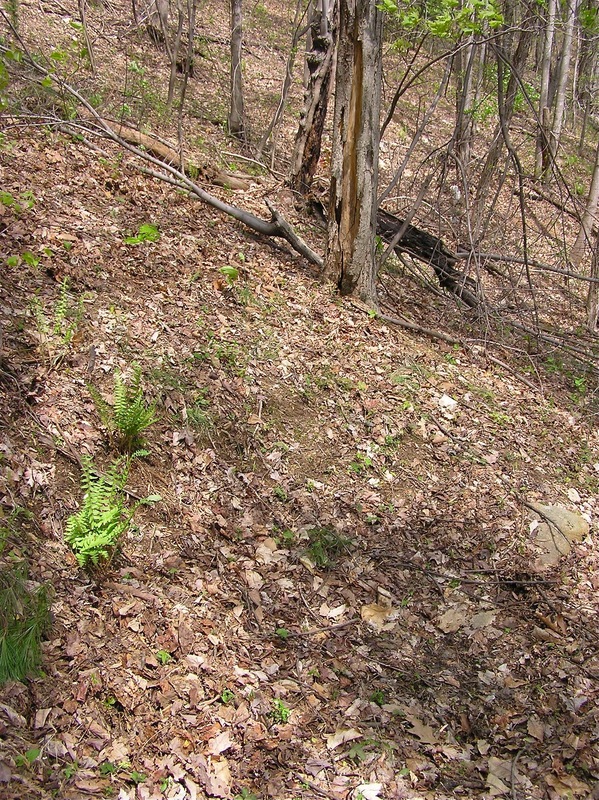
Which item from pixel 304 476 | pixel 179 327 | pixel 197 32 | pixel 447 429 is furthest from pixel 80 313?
pixel 197 32

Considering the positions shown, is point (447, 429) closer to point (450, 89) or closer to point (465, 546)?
point (465, 546)

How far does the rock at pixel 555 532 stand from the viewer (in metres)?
4.98

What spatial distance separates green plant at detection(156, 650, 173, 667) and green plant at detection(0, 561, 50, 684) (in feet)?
2.03

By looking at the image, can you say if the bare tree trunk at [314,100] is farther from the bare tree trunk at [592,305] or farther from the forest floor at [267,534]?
the bare tree trunk at [592,305]

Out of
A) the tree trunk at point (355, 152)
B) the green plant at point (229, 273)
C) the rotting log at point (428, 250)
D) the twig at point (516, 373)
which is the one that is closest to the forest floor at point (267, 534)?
the green plant at point (229, 273)

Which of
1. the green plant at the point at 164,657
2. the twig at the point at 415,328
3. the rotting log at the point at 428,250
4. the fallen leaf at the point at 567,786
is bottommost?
the green plant at the point at 164,657

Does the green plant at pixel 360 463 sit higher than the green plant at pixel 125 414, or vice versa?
the green plant at pixel 125 414

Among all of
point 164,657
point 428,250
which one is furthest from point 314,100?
point 164,657

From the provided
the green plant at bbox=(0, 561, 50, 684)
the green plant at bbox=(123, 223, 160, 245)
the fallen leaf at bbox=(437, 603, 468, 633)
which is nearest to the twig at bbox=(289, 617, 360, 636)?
the fallen leaf at bbox=(437, 603, 468, 633)

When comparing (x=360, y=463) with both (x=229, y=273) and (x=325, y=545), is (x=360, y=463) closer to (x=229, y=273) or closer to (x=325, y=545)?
A: (x=325, y=545)

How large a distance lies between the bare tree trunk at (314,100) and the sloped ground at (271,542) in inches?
87.0

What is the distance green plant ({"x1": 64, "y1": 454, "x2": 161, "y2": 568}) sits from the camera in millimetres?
3561

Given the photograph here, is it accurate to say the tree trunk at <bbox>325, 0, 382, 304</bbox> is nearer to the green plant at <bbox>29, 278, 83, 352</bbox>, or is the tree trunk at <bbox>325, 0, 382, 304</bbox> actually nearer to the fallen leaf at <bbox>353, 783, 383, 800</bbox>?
the green plant at <bbox>29, 278, 83, 352</bbox>

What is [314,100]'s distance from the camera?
8195 millimetres
